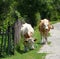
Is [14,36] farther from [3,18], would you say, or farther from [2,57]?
[3,18]

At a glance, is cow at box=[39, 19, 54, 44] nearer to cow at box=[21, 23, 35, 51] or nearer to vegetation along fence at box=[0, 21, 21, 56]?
cow at box=[21, 23, 35, 51]

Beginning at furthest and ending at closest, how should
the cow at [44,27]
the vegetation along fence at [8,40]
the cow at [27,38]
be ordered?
the cow at [44,27] < the cow at [27,38] < the vegetation along fence at [8,40]

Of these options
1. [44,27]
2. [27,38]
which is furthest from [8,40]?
[44,27]

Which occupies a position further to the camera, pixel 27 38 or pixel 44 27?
pixel 44 27

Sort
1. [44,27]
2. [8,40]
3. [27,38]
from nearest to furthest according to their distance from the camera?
1. [8,40]
2. [27,38]
3. [44,27]

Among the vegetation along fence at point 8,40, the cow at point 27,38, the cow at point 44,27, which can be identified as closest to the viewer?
the vegetation along fence at point 8,40

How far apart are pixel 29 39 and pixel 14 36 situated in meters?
1.01

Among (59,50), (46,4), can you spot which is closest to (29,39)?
(59,50)

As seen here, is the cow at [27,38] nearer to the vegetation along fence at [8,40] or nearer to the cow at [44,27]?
the vegetation along fence at [8,40]

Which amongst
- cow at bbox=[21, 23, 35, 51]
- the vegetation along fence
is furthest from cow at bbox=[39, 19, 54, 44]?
the vegetation along fence

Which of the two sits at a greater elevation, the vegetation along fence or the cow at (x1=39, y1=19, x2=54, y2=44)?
the cow at (x1=39, y1=19, x2=54, y2=44)

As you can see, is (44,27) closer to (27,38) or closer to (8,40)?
(27,38)

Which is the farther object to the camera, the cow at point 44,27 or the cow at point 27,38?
the cow at point 44,27

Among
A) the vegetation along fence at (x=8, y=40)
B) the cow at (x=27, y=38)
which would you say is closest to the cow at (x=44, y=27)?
the cow at (x=27, y=38)
